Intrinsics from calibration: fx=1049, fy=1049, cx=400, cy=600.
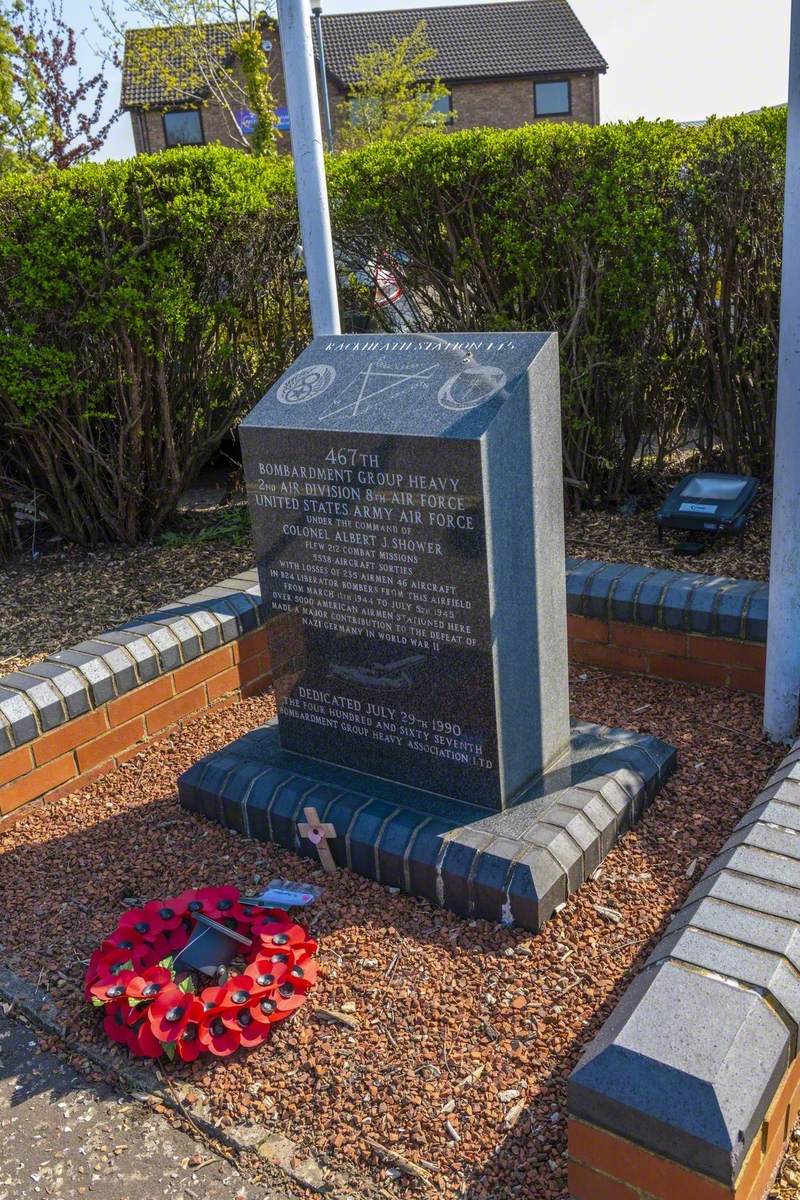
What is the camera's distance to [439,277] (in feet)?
20.5

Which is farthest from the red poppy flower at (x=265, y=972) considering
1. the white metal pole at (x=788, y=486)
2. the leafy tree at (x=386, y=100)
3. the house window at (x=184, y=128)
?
the house window at (x=184, y=128)

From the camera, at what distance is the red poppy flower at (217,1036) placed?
2711 mm

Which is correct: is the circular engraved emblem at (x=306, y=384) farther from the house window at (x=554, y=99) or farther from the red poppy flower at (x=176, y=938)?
the house window at (x=554, y=99)

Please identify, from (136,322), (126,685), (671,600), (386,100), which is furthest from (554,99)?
(126,685)

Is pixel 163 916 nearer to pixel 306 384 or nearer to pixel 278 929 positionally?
pixel 278 929

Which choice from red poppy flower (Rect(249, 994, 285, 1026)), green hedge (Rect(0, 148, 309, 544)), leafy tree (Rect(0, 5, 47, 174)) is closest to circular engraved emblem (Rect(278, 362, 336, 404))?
red poppy flower (Rect(249, 994, 285, 1026))

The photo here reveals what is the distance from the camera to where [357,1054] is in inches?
106

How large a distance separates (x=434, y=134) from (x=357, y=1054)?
5.03m

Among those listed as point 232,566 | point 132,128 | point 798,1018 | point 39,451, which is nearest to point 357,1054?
point 798,1018

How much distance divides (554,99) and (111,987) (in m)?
36.0

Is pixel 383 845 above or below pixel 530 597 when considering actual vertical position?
below

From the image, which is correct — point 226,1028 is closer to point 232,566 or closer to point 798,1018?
point 798,1018

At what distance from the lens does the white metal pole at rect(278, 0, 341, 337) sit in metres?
4.57

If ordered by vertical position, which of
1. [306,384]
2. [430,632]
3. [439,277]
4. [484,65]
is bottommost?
[430,632]
